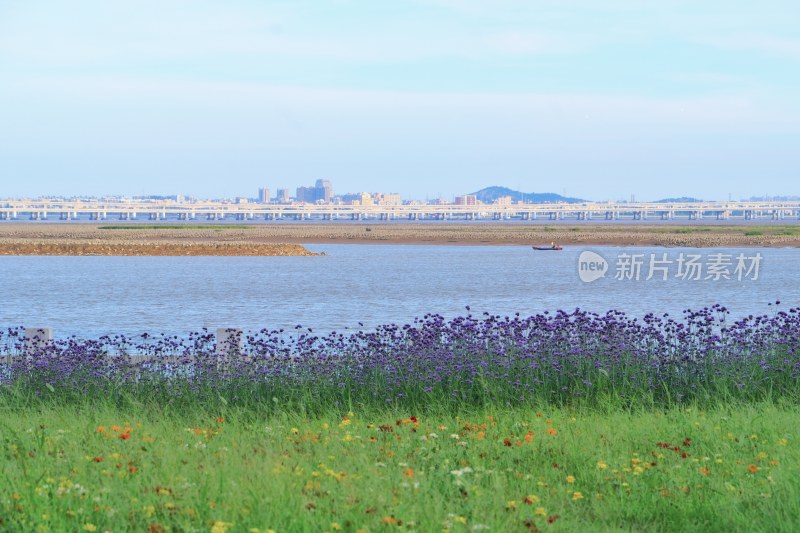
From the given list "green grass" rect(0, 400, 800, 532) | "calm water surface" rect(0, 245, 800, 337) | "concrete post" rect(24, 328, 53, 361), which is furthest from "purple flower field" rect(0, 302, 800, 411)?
"calm water surface" rect(0, 245, 800, 337)

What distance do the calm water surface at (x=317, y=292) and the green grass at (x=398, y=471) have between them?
13.8 meters

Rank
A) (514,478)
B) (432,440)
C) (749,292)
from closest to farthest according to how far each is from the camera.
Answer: (514,478) < (432,440) < (749,292)

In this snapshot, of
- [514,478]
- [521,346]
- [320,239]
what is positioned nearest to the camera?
[514,478]

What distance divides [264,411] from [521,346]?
3.01 meters

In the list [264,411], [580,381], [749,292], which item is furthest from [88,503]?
[749,292]

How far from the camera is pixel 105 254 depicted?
72.1m

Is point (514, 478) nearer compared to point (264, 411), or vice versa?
point (514, 478)

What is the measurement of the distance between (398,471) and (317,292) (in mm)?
29237

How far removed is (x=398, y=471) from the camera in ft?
23.7

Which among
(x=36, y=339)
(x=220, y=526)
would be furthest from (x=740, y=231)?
(x=220, y=526)

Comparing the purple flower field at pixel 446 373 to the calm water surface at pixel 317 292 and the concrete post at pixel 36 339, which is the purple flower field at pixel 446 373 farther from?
the calm water surface at pixel 317 292

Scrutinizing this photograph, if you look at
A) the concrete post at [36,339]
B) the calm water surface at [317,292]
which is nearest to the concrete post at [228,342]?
the concrete post at [36,339]

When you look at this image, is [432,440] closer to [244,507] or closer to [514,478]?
[514,478]

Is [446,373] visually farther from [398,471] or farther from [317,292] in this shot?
[317,292]
